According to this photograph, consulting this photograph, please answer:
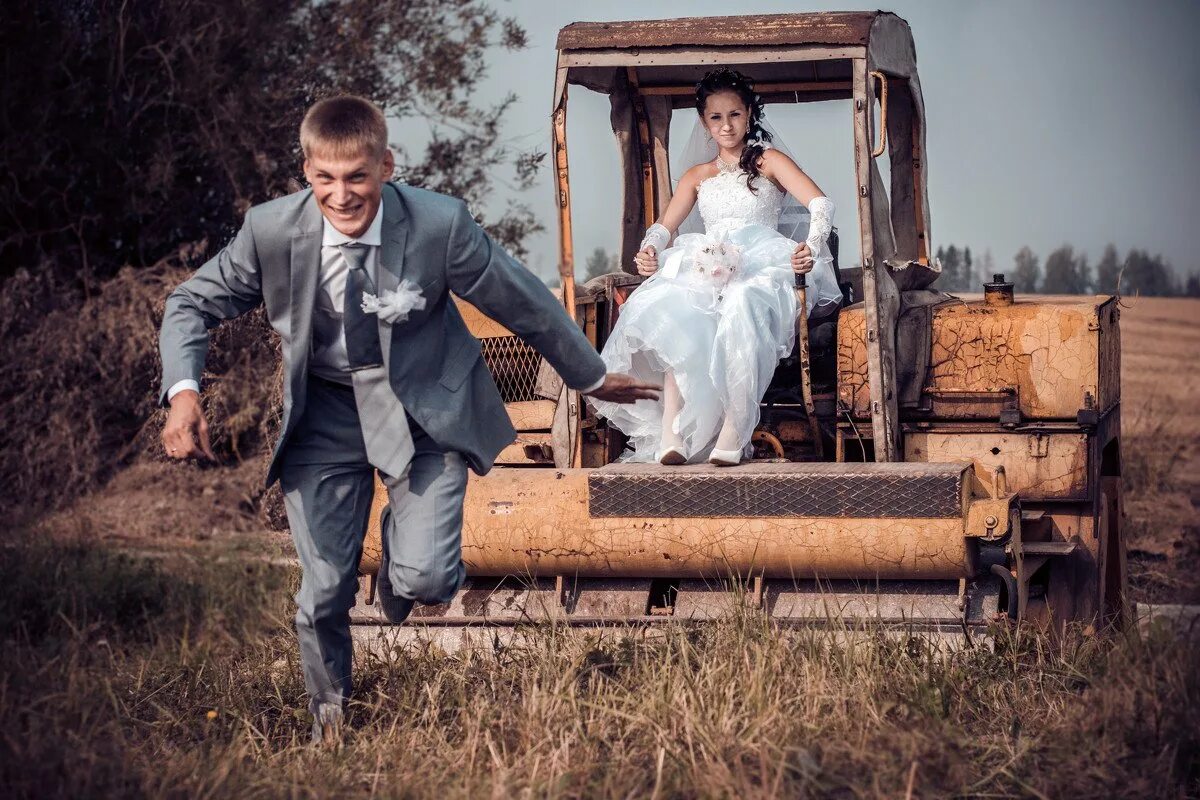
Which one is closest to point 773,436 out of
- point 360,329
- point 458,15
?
point 360,329

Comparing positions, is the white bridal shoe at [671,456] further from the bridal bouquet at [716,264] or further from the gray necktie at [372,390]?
the gray necktie at [372,390]

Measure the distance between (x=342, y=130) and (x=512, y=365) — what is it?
2.58 meters

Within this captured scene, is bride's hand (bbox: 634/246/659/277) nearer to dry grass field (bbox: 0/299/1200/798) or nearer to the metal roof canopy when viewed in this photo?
the metal roof canopy

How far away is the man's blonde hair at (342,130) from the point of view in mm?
4211

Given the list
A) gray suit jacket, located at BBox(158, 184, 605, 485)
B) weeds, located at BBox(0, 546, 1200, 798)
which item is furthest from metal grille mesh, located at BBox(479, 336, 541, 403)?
gray suit jacket, located at BBox(158, 184, 605, 485)

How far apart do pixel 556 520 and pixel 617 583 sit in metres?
0.36

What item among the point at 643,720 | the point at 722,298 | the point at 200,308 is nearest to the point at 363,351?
the point at 200,308

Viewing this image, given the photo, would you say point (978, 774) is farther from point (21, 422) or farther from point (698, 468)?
point (21, 422)

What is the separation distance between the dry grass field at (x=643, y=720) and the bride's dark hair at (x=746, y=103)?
2.27 metres

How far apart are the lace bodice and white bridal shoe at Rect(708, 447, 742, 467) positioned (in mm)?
1190

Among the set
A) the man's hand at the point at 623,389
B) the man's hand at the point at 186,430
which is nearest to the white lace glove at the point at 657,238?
the man's hand at the point at 623,389

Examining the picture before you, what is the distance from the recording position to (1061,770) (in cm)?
408

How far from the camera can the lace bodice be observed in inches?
260

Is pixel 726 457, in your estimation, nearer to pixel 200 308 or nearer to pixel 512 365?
pixel 512 365
